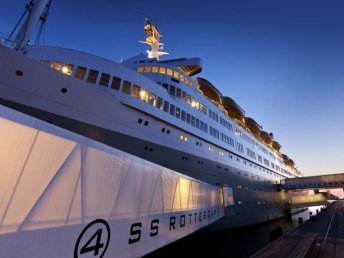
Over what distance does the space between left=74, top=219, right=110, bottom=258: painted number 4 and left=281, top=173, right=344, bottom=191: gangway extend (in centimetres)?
4794

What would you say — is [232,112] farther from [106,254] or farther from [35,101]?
[106,254]

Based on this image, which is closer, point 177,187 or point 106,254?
point 106,254

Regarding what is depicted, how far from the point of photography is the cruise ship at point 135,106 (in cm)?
937

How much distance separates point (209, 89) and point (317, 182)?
111 feet

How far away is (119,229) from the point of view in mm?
4688

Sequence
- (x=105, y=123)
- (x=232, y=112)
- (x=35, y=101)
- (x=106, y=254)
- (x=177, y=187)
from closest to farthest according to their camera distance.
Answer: (x=106, y=254), (x=177, y=187), (x=35, y=101), (x=105, y=123), (x=232, y=112)

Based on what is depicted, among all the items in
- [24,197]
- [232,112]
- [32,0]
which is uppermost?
[232,112]

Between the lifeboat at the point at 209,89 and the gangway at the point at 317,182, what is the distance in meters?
29.2

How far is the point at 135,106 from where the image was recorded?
517 inches

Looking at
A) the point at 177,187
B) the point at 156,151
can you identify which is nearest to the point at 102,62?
the point at 156,151

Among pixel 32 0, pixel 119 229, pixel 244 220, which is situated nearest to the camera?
pixel 119 229

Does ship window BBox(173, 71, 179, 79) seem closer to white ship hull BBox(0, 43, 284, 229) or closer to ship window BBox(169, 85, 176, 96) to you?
ship window BBox(169, 85, 176, 96)

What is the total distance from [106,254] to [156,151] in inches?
395

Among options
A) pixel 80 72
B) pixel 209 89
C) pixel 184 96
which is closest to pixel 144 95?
pixel 80 72
